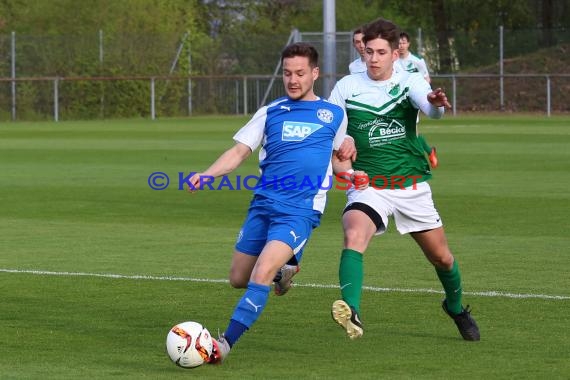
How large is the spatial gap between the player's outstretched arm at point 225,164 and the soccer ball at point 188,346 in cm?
73

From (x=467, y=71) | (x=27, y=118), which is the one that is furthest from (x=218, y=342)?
(x=467, y=71)

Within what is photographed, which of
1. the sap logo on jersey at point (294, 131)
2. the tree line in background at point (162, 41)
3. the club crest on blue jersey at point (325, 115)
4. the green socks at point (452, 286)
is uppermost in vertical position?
the tree line in background at point (162, 41)

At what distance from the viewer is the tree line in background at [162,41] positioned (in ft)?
145

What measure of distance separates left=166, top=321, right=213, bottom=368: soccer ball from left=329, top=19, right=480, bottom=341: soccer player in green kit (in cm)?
130

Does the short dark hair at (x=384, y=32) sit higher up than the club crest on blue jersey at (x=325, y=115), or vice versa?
the short dark hair at (x=384, y=32)

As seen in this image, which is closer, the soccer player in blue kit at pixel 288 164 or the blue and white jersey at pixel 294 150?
the soccer player in blue kit at pixel 288 164

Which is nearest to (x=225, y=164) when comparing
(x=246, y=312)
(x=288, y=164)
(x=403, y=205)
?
(x=288, y=164)

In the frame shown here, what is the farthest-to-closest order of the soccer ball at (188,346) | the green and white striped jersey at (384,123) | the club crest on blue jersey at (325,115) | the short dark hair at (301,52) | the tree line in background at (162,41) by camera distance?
the tree line in background at (162,41)
the green and white striped jersey at (384,123)
the club crest on blue jersey at (325,115)
the short dark hair at (301,52)
the soccer ball at (188,346)

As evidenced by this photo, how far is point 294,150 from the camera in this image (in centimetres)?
761

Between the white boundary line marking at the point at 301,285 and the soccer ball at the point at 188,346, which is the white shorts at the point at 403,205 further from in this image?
the white boundary line marking at the point at 301,285

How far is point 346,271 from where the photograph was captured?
7668 mm

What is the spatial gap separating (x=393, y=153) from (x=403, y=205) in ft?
1.10

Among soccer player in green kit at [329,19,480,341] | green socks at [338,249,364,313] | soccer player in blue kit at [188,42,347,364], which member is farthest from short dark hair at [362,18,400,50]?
green socks at [338,249,364,313]

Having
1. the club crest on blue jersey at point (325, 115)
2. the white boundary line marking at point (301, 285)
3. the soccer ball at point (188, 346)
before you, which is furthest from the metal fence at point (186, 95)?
the soccer ball at point (188, 346)
